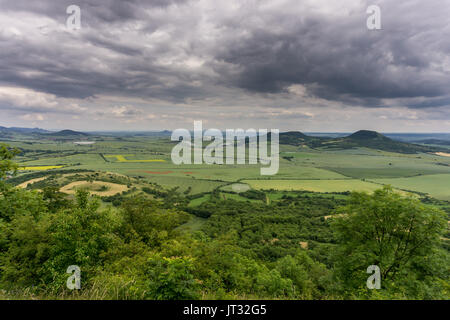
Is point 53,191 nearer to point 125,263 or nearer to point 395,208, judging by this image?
point 125,263

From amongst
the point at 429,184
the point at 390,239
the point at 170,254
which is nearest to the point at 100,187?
the point at 170,254

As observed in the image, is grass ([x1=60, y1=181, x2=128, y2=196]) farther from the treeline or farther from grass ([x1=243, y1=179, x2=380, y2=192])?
the treeline

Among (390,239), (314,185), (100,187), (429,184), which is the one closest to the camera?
(390,239)

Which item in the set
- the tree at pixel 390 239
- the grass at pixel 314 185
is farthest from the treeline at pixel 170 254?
the grass at pixel 314 185

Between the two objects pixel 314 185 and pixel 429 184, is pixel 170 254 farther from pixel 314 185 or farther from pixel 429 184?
pixel 429 184

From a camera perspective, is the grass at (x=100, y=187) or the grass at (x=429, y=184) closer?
the grass at (x=100, y=187)

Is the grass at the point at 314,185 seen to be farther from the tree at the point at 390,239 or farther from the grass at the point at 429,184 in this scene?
the tree at the point at 390,239

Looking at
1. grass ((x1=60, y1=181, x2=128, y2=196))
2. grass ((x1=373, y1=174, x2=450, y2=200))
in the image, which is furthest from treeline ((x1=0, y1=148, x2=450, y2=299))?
grass ((x1=373, y1=174, x2=450, y2=200))
